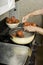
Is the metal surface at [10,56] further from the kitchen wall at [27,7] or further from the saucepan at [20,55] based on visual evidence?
the kitchen wall at [27,7]

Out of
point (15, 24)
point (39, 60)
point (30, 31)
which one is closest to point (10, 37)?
point (30, 31)

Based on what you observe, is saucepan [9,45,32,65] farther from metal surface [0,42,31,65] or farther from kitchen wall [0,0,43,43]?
kitchen wall [0,0,43,43]

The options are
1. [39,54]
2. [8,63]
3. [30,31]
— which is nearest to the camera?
[8,63]

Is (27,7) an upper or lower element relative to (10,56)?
upper

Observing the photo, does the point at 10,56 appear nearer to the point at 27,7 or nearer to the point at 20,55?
the point at 20,55

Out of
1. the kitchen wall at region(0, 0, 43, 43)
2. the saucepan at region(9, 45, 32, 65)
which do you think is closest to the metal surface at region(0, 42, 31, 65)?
the saucepan at region(9, 45, 32, 65)

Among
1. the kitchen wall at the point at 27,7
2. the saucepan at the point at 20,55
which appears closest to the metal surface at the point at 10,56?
the saucepan at the point at 20,55

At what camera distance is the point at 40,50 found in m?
2.20

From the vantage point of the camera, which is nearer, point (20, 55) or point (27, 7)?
point (20, 55)

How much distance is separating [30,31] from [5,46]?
0.29 m

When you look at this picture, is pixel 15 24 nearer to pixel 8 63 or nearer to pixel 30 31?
pixel 30 31

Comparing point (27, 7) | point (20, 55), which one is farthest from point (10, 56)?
point (27, 7)

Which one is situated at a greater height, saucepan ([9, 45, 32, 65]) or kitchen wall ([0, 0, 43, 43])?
kitchen wall ([0, 0, 43, 43])

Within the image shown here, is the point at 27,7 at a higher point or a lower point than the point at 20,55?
higher
